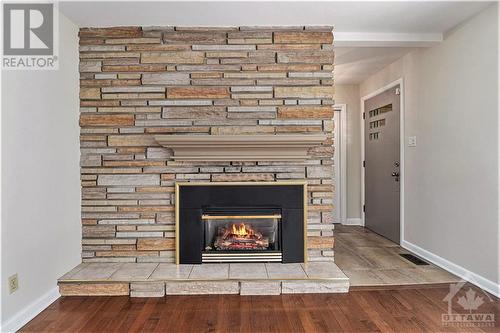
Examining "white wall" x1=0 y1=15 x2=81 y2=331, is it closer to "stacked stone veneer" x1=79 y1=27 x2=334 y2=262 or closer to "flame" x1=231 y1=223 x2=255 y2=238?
"stacked stone veneer" x1=79 y1=27 x2=334 y2=262

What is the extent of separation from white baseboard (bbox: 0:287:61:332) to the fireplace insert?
118cm

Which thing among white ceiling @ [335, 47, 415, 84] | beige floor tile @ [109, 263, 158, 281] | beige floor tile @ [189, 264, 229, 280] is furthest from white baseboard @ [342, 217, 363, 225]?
beige floor tile @ [109, 263, 158, 281]

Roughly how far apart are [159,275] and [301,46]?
227 cm

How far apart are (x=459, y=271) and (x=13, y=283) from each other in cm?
339

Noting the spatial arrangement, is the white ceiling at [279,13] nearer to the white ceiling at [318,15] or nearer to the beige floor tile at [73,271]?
the white ceiling at [318,15]

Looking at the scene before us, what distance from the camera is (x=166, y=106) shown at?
3.32 meters

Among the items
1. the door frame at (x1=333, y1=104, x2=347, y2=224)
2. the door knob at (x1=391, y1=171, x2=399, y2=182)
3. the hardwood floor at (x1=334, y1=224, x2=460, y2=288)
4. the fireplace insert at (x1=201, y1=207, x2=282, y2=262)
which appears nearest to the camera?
the hardwood floor at (x1=334, y1=224, x2=460, y2=288)

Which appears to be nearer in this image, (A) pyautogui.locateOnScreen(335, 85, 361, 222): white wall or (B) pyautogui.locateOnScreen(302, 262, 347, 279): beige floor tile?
(B) pyautogui.locateOnScreen(302, 262, 347, 279): beige floor tile

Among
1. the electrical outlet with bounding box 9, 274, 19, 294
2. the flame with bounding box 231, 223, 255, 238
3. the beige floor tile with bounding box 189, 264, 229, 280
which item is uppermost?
the flame with bounding box 231, 223, 255, 238

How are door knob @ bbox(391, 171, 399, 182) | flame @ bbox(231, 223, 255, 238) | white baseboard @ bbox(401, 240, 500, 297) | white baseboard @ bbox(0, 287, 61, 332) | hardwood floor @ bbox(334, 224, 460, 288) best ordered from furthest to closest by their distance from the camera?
door knob @ bbox(391, 171, 399, 182)
flame @ bbox(231, 223, 255, 238)
hardwood floor @ bbox(334, 224, 460, 288)
white baseboard @ bbox(401, 240, 500, 297)
white baseboard @ bbox(0, 287, 61, 332)

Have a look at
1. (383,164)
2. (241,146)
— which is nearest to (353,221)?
(383,164)

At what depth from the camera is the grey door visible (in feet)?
15.0

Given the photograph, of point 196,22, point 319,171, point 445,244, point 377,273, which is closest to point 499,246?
point 445,244

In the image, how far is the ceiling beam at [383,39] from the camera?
11.3 feet
